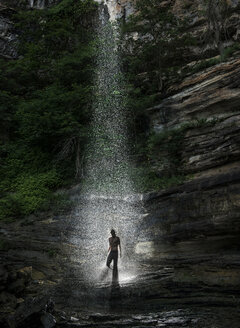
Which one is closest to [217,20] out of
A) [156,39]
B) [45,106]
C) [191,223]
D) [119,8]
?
[156,39]

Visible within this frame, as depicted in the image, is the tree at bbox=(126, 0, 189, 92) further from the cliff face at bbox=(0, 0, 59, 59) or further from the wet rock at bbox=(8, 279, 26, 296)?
the wet rock at bbox=(8, 279, 26, 296)

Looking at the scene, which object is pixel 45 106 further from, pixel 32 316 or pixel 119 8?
pixel 32 316

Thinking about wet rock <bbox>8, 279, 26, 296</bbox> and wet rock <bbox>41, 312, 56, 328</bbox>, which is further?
wet rock <bbox>8, 279, 26, 296</bbox>

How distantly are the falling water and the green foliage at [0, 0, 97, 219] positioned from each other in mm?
775

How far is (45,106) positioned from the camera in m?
17.2

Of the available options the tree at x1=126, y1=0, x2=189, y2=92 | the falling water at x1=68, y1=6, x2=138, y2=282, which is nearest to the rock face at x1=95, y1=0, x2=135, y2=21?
the falling water at x1=68, y1=6, x2=138, y2=282

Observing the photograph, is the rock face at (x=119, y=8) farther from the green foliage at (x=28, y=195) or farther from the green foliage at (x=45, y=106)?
the green foliage at (x=28, y=195)

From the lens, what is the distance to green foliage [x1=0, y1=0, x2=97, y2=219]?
588 inches

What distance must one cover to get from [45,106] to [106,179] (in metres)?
5.87

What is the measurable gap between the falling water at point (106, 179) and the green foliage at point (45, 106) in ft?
2.54

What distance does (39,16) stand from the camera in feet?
79.3

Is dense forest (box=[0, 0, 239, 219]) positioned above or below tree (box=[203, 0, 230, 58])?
below

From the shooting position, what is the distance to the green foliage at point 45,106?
49.0 feet

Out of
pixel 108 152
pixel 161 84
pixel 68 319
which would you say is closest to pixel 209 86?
pixel 161 84
